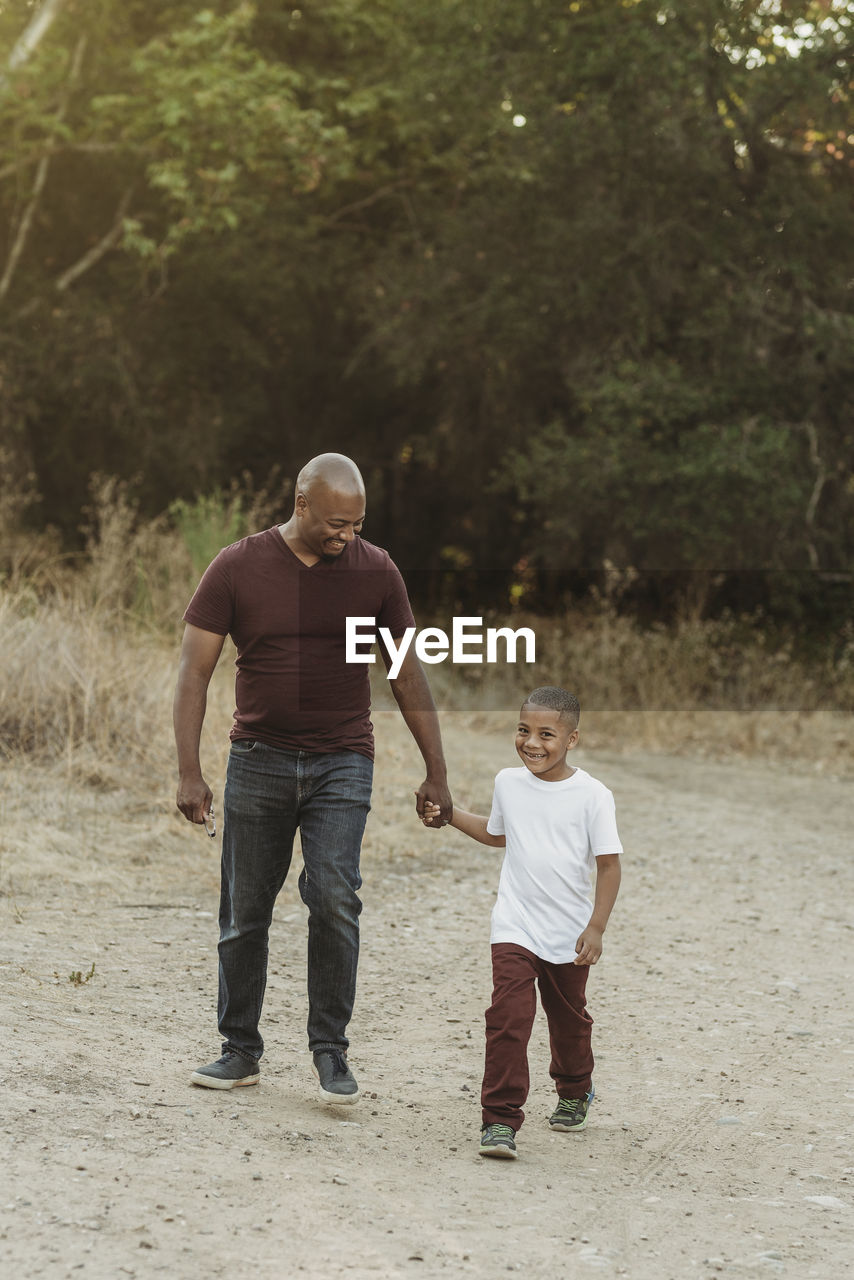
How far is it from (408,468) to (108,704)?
12125 millimetres

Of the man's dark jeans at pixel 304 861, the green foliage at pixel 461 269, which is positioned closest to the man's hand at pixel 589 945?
the man's dark jeans at pixel 304 861

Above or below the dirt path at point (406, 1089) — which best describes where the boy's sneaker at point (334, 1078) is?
above

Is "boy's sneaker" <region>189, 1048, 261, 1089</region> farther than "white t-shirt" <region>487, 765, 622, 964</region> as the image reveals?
Yes

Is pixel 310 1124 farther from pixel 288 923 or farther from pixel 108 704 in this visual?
pixel 108 704

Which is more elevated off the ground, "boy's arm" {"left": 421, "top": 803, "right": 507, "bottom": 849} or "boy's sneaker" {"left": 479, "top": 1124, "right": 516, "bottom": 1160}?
"boy's arm" {"left": 421, "top": 803, "right": 507, "bottom": 849}

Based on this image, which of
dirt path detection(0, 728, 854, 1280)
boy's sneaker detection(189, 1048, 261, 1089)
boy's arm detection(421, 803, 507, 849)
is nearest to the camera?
dirt path detection(0, 728, 854, 1280)

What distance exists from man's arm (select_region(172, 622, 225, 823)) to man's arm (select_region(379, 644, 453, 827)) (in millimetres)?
526

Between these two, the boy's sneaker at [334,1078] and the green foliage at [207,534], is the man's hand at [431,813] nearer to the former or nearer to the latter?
the boy's sneaker at [334,1078]

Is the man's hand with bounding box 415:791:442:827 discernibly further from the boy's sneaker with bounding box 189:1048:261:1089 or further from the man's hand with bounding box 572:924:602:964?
the boy's sneaker with bounding box 189:1048:261:1089

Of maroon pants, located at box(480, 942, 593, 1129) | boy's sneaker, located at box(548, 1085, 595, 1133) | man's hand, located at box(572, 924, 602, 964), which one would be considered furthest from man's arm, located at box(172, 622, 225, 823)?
boy's sneaker, located at box(548, 1085, 595, 1133)

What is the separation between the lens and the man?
4086 mm

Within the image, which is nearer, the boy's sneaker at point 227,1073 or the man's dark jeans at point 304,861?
the man's dark jeans at point 304,861

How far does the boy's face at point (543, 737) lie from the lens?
13.2 ft

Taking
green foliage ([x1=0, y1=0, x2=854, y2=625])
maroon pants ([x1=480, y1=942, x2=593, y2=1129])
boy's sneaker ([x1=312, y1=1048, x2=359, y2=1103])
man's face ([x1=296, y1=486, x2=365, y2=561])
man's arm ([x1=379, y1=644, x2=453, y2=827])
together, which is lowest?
boy's sneaker ([x1=312, y1=1048, x2=359, y2=1103])
